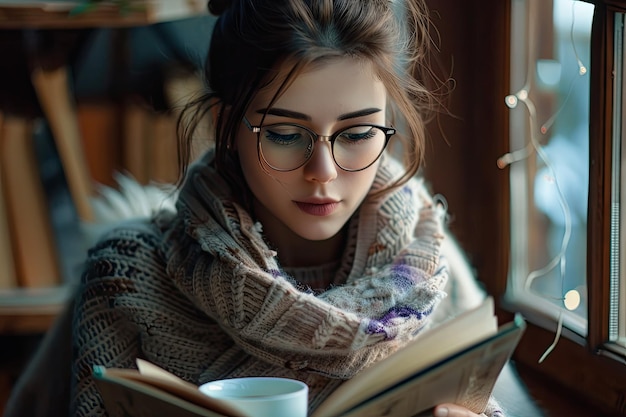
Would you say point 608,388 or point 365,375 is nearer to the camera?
point 365,375

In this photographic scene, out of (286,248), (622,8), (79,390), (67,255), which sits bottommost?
(67,255)

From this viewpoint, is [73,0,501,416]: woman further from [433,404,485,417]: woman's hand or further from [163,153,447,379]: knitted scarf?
[433,404,485,417]: woman's hand

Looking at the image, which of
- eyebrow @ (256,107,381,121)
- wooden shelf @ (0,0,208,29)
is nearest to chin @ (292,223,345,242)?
eyebrow @ (256,107,381,121)

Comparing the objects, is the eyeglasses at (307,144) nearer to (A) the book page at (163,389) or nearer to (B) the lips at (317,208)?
(B) the lips at (317,208)

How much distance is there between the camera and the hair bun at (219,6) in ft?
2.76

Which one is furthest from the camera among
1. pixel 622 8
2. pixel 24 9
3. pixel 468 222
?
pixel 24 9

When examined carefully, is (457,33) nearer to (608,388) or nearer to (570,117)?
(570,117)

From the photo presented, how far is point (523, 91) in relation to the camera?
3.07 feet

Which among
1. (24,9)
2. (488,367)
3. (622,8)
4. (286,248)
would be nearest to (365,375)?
(488,367)

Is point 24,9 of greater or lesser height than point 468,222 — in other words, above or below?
above

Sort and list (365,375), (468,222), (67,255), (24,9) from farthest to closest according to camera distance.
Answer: (67,255) < (24,9) < (468,222) < (365,375)

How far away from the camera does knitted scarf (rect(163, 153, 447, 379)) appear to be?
758 mm

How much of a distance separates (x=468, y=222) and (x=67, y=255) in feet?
2.47

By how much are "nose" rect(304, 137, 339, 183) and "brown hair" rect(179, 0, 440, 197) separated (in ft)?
0.19
